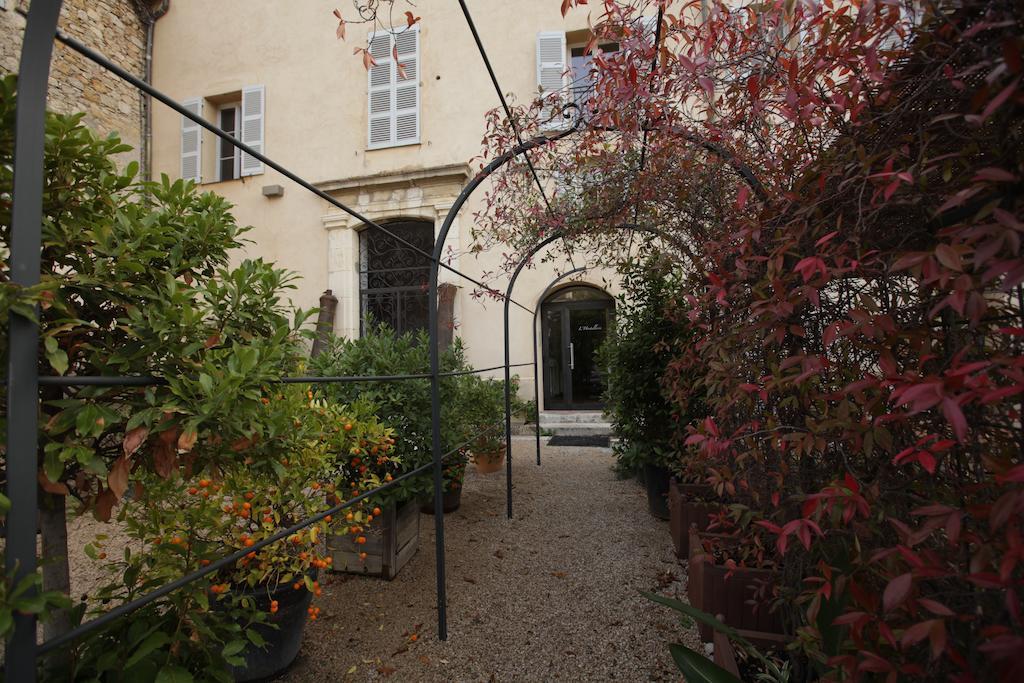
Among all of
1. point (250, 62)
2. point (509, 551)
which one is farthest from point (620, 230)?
point (250, 62)

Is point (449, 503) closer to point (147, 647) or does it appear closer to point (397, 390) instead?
point (397, 390)

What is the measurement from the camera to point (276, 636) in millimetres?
1782

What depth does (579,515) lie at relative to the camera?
3.58 m

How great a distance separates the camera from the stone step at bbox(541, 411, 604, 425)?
7.15 meters

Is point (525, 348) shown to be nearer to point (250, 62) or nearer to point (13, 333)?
point (13, 333)

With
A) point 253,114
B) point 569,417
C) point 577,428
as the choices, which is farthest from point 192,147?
point 577,428

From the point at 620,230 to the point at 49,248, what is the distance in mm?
3338

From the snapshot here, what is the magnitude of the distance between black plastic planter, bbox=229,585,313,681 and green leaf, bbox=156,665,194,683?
64 centimetres

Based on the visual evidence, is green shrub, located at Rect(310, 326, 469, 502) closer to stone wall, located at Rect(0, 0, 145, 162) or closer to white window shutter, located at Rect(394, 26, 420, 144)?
white window shutter, located at Rect(394, 26, 420, 144)

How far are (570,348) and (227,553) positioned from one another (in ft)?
21.3

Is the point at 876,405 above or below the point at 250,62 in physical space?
below

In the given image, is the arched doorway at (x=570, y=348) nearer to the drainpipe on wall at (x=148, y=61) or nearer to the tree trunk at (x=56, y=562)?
the tree trunk at (x=56, y=562)

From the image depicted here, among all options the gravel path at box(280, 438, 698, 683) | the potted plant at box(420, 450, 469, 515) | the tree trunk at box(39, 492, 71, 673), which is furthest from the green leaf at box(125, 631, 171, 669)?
the potted plant at box(420, 450, 469, 515)

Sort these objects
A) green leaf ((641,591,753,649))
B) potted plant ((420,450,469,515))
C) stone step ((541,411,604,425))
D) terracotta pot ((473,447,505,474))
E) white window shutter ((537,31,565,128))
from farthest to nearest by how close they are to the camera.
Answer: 1. stone step ((541,411,604,425))
2. white window shutter ((537,31,565,128))
3. terracotta pot ((473,447,505,474))
4. potted plant ((420,450,469,515))
5. green leaf ((641,591,753,649))
